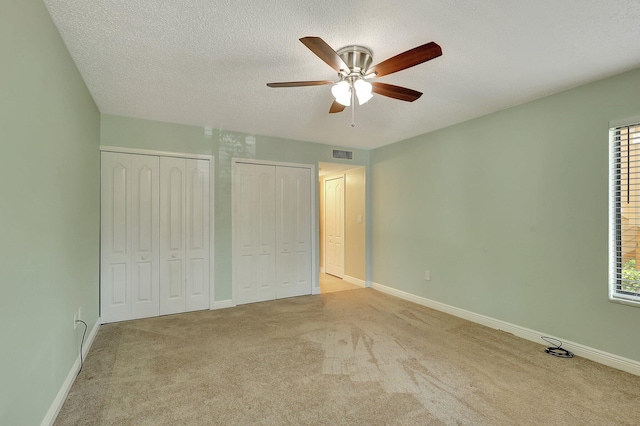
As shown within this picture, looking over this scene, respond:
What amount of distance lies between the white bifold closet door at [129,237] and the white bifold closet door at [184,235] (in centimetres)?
10

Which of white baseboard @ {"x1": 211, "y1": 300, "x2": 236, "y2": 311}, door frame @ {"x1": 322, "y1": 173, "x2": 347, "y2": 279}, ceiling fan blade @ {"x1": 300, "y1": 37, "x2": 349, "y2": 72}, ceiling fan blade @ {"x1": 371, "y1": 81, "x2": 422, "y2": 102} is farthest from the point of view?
door frame @ {"x1": 322, "y1": 173, "x2": 347, "y2": 279}

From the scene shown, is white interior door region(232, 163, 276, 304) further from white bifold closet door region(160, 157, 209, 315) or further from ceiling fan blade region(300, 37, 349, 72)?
ceiling fan blade region(300, 37, 349, 72)

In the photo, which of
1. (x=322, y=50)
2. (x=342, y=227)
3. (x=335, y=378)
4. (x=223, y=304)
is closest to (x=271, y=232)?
(x=223, y=304)

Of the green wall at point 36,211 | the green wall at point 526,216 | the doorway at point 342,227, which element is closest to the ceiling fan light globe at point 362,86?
the green wall at point 36,211

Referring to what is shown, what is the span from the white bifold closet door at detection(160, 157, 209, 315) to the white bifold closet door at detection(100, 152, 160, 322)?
0.34 feet

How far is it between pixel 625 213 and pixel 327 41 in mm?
2887

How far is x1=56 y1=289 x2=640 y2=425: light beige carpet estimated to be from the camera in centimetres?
196

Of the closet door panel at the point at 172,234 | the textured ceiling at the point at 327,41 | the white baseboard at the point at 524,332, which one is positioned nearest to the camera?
the textured ceiling at the point at 327,41

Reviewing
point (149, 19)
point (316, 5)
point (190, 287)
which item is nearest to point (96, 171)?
point (190, 287)

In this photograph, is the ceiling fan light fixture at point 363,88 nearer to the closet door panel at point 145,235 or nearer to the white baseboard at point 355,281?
the closet door panel at point 145,235

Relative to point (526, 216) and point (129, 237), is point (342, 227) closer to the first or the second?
point (526, 216)

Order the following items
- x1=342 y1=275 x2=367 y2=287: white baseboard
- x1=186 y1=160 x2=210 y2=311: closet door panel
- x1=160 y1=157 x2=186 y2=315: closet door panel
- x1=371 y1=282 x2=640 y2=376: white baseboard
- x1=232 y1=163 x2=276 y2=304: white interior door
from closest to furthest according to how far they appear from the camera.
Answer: x1=371 y1=282 x2=640 y2=376: white baseboard < x1=160 y1=157 x2=186 y2=315: closet door panel < x1=186 y1=160 x2=210 y2=311: closet door panel < x1=232 y1=163 x2=276 y2=304: white interior door < x1=342 y1=275 x2=367 y2=287: white baseboard

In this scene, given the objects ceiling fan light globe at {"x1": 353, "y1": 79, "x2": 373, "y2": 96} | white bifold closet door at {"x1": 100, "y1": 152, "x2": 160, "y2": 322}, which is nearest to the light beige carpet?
Result: white bifold closet door at {"x1": 100, "y1": 152, "x2": 160, "y2": 322}

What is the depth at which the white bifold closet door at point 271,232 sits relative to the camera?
175 inches
